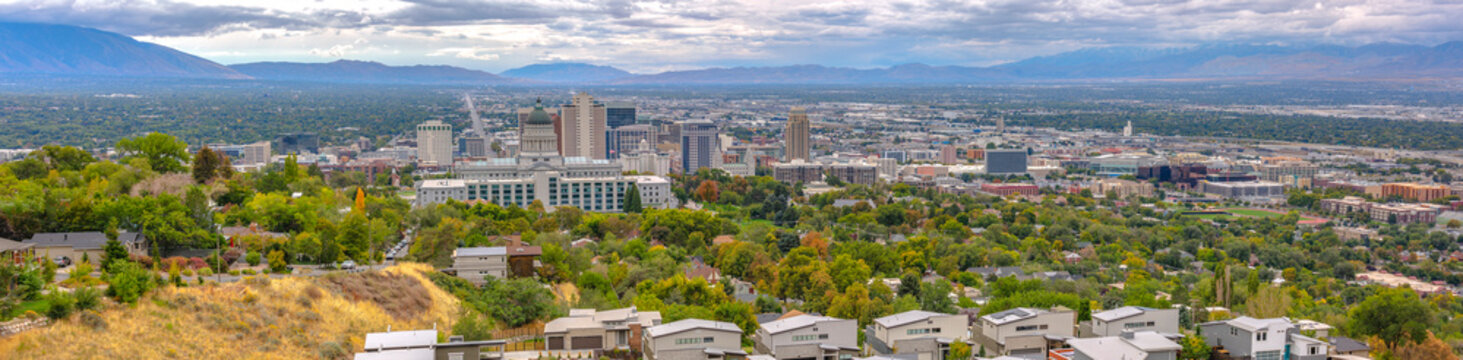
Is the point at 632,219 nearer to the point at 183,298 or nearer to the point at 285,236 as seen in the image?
the point at 285,236

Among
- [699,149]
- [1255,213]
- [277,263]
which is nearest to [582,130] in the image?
[699,149]

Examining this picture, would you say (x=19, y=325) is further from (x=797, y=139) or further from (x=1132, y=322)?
(x=797, y=139)

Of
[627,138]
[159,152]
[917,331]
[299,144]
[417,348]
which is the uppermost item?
[159,152]

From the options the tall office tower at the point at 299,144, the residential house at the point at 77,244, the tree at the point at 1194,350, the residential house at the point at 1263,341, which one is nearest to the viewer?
the tree at the point at 1194,350

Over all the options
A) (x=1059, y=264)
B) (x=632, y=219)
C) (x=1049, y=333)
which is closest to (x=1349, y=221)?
(x=1059, y=264)

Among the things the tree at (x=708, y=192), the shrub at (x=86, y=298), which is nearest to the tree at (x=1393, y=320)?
the shrub at (x=86, y=298)

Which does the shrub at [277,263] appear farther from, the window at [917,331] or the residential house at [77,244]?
the window at [917,331]

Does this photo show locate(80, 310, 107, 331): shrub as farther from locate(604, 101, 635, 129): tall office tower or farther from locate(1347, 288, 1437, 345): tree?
locate(604, 101, 635, 129): tall office tower

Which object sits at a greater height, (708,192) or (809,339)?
(809,339)
